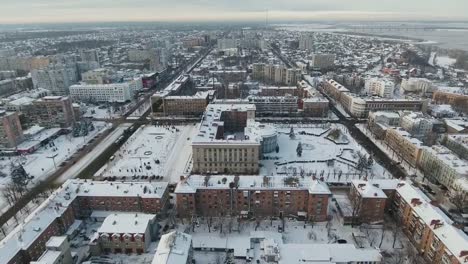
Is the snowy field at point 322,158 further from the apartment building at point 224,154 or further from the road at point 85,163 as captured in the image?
the road at point 85,163

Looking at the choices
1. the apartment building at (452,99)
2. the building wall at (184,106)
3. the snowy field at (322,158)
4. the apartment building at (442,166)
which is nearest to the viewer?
the apartment building at (442,166)

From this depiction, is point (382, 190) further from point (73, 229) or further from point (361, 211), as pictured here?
point (73, 229)

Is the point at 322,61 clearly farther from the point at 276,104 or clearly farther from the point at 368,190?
the point at 368,190

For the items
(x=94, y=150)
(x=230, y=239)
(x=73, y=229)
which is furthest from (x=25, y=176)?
(x=230, y=239)

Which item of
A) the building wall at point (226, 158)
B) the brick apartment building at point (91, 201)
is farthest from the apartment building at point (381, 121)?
the brick apartment building at point (91, 201)

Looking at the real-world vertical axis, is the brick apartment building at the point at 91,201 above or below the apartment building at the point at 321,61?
below

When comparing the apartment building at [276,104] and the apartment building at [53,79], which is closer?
the apartment building at [276,104]
